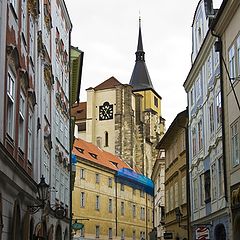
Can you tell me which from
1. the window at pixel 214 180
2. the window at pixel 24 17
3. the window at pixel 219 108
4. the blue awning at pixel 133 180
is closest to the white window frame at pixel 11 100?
the window at pixel 24 17

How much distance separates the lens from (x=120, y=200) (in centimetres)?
8000

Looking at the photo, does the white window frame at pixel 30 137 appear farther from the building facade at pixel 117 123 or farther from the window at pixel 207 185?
the building facade at pixel 117 123

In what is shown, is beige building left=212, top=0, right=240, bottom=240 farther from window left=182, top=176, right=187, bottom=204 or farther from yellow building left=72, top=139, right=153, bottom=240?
yellow building left=72, top=139, right=153, bottom=240

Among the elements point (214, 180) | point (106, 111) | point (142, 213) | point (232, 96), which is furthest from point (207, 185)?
point (106, 111)

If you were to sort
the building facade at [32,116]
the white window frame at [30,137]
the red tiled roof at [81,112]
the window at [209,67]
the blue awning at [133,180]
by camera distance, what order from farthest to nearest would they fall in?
the red tiled roof at [81,112], the blue awning at [133,180], the window at [209,67], the white window frame at [30,137], the building facade at [32,116]

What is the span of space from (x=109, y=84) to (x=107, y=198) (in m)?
36.5

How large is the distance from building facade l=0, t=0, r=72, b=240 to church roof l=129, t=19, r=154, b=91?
3718 inches

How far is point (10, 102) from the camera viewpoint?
52.1ft

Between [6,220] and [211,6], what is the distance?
16521 millimetres

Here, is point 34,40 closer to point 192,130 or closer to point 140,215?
point 192,130

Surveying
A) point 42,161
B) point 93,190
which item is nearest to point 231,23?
point 42,161

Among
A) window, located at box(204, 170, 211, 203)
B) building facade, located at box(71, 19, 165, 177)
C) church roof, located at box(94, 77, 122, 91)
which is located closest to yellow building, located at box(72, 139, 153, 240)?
building facade, located at box(71, 19, 165, 177)

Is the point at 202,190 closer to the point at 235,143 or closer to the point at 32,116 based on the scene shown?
the point at 235,143

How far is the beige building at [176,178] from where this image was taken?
116 ft
